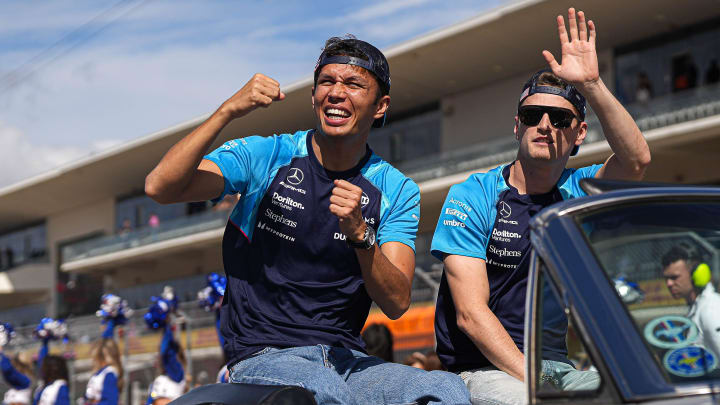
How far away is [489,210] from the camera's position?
3.41m

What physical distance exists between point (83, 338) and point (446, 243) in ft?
63.1

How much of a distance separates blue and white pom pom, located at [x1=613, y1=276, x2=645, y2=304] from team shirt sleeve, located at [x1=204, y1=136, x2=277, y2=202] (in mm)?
1588

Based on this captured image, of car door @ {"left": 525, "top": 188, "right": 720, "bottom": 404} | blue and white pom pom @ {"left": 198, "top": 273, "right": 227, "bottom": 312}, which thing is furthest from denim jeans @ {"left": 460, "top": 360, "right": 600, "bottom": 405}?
blue and white pom pom @ {"left": 198, "top": 273, "right": 227, "bottom": 312}

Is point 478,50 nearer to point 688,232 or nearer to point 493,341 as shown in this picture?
point 493,341

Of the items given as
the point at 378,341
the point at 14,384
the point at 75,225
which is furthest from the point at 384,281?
the point at 75,225

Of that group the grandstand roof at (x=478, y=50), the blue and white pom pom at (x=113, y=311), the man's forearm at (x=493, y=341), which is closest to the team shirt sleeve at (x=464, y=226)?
the man's forearm at (x=493, y=341)

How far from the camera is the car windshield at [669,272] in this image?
1913 millimetres

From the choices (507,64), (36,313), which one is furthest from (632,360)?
(36,313)

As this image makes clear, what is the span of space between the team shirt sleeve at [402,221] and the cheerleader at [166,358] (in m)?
7.33

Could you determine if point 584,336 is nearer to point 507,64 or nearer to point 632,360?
point 632,360

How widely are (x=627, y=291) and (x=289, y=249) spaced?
4.80 feet

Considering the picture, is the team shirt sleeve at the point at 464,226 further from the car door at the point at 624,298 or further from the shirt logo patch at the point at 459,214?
the car door at the point at 624,298

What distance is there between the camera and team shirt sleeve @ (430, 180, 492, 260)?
3.32 m

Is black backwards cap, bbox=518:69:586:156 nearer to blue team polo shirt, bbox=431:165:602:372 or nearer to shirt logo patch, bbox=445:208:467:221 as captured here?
blue team polo shirt, bbox=431:165:602:372
